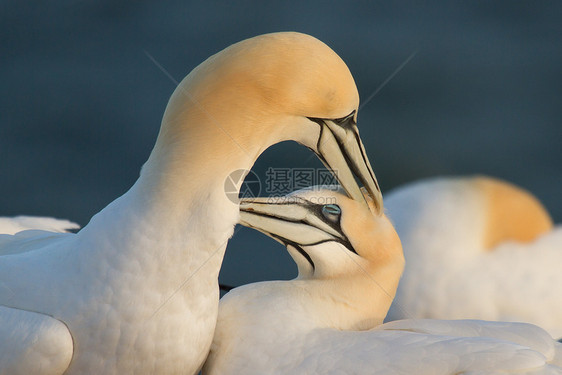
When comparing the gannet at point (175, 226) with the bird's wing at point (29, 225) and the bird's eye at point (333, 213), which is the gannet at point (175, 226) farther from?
the bird's wing at point (29, 225)

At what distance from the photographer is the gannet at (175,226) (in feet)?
9.34

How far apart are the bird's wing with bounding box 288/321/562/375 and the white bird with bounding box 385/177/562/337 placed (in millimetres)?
1937

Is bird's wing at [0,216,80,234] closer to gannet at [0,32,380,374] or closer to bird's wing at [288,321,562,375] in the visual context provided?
gannet at [0,32,380,374]

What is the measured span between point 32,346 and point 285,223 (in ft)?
3.42

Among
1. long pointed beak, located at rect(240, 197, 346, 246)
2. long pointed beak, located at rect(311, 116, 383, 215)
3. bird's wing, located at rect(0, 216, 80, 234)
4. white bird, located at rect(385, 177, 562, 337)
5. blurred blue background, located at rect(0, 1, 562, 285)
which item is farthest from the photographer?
blurred blue background, located at rect(0, 1, 562, 285)

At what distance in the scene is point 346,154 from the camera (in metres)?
3.15

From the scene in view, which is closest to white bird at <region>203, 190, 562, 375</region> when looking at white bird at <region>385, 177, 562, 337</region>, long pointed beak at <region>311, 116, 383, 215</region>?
long pointed beak at <region>311, 116, 383, 215</region>

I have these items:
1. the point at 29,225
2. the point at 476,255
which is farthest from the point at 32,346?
the point at 476,255

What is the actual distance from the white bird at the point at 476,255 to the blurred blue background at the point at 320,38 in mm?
1771

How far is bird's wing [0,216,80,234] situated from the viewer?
369 centimetres

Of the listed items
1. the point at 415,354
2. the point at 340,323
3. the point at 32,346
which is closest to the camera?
the point at 32,346

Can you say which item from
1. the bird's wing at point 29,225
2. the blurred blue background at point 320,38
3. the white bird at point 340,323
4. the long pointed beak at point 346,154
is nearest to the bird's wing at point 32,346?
the white bird at point 340,323

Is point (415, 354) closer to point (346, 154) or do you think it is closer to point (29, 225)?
point (346, 154)

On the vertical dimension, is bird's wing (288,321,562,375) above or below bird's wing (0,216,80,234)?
below
